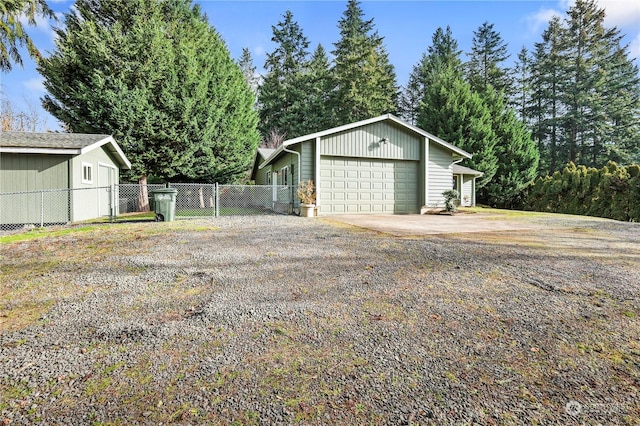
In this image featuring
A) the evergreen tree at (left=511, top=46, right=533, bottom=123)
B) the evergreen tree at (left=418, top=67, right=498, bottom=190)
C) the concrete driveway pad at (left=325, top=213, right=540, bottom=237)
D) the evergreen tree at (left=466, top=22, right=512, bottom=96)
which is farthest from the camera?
the evergreen tree at (left=511, top=46, right=533, bottom=123)

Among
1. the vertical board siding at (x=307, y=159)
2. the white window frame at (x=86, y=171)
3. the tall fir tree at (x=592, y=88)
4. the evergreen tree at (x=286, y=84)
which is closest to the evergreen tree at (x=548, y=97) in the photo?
the tall fir tree at (x=592, y=88)

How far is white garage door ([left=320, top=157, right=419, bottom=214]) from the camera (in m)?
12.1

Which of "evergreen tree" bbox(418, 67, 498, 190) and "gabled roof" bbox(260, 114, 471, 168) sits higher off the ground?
"evergreen tree" bbox(418, 67, 498, 190)

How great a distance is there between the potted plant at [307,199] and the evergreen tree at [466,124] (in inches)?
583

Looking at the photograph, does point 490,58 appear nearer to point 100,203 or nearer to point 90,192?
point 100,203

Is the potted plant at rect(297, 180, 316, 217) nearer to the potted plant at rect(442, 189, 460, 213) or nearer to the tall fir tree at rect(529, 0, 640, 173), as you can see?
the potted plant at rect(442, 189, 460, 213)

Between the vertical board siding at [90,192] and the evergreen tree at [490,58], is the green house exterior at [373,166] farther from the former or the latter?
the evergreen tree at [490,58]

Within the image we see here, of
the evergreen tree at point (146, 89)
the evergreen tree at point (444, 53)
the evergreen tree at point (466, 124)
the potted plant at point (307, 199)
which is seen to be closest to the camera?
the potted plant at point (307, 199)

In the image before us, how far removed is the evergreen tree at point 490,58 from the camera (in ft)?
106

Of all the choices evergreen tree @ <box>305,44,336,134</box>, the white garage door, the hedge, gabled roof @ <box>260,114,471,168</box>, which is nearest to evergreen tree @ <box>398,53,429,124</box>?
evergreen tree @ <box>305,44,336,134</box>

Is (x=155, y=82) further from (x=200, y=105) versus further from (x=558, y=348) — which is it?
(x=558, y=348)

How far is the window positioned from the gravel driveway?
7584mm

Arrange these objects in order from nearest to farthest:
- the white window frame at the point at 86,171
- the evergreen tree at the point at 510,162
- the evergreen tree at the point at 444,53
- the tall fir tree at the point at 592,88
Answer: the white window frame at the point at 86,171, the evergreen tree at the point at 510,162, the tall fir tree at the point at 592,88, the evergreen tree at the point at 444,53

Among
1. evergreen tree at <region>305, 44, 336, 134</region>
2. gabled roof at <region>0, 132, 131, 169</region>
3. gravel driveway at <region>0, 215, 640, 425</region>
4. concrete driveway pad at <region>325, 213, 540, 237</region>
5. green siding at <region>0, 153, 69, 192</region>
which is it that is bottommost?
gravel driveway at <region>0, 215, 640, 425</region>
